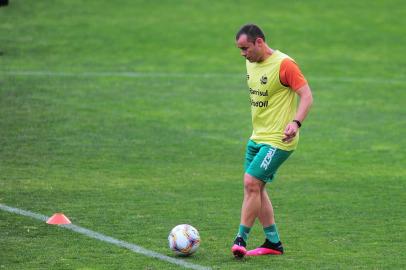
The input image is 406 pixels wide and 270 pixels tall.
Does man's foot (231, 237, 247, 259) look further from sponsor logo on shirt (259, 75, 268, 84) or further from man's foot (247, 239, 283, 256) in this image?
sponsor logo on shirt (259, 75, 268, 84)

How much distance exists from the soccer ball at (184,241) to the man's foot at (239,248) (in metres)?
0.40

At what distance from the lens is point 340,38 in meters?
30.7

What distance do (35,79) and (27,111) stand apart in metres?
3.40

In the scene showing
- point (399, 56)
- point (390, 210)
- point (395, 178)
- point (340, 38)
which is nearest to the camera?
point (390, 210)

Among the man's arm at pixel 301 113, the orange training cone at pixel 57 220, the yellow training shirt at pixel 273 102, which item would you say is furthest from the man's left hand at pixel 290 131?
the orange training cone at pixel 57 220

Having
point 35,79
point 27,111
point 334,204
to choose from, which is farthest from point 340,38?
point 334,204

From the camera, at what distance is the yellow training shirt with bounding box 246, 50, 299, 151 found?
1007cm

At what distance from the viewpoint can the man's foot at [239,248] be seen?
989cm

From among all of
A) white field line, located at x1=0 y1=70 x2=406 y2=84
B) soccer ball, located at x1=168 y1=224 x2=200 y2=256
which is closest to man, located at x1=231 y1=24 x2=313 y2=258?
soccer ball, located at x1=168 y1=224 x2=200 y2=256

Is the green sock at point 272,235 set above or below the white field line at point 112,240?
Result: above

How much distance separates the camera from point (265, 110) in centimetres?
1018

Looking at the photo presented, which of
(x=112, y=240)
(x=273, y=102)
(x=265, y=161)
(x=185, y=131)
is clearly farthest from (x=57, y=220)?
(x=185, y=131)

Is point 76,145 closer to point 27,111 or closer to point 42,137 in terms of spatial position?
point 42,137

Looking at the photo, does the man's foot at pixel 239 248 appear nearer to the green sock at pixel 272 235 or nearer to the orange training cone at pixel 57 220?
the green sock at pixel 272 235
